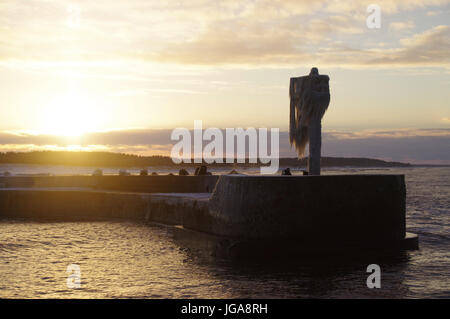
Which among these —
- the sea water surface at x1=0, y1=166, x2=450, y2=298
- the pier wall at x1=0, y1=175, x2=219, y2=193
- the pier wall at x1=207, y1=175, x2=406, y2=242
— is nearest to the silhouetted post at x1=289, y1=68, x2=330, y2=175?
the pier wall at x1=207, y1=175, x2=406, y2=242

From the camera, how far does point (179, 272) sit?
1470 cm

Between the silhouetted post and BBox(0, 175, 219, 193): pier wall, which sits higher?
the silhouetted post

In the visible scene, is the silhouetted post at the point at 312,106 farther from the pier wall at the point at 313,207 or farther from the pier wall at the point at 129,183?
the pier wall at the point at 129,183

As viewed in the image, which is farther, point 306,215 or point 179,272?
point 306,215

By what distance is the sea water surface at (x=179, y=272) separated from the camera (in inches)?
493

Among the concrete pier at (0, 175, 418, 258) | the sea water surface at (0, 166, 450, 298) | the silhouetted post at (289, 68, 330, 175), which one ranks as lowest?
the sea water surface at (0, 166, 450, 298)

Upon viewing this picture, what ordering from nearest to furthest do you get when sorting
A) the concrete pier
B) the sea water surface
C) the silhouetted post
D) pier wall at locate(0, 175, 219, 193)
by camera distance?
1. the sea water surface
2. the concrete pier
3. the silhouetted post
4. pier wall at locate(0, 175, 219, 193)

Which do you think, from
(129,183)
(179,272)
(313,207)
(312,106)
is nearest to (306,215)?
(313,207)

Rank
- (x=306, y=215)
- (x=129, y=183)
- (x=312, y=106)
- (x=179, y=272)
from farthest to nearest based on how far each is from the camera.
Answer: (x=129, y=183) < (x=312, y=106) < (x=306, y=215) < (x=179, y=272)

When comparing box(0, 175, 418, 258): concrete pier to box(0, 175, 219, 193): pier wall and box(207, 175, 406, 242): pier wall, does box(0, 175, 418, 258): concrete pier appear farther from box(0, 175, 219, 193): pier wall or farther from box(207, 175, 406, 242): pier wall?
box(0, 175, 219, 193): pier wall

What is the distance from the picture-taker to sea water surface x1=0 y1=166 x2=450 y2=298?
12.5m

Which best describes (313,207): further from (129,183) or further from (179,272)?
(129,183)

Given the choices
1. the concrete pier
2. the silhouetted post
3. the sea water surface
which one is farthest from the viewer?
the silhouetted post
